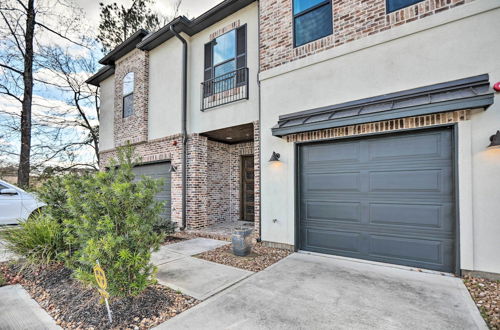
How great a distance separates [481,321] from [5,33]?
16.4 meters

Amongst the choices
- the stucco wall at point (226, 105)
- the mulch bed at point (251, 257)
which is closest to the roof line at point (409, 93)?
the stucco wall at point (226, 105)

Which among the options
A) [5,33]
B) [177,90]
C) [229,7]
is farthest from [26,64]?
[229,7]

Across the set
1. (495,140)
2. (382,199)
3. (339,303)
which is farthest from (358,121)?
(339,303)

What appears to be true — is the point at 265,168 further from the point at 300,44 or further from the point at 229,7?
the point at 229,7

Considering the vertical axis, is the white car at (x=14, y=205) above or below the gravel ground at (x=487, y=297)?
above

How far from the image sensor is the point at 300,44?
213 inches

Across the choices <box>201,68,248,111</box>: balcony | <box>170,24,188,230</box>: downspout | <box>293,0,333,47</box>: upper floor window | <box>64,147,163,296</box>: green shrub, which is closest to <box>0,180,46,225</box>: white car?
<box>170,24,188,230</box>: downspout

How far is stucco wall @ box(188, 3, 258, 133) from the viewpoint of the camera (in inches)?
254

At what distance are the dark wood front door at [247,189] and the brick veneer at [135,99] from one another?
392cm

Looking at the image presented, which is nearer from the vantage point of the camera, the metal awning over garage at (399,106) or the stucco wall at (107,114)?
the metal awning over garage at (399,106)

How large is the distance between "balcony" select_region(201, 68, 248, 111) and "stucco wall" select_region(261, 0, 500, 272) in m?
1.30

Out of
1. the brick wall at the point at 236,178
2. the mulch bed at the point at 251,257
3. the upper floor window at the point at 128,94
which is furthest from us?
the upper floor window at the point at 128,94

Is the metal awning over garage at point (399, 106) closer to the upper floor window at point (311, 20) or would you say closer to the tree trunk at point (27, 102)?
the upper floor window at point (311, 20)

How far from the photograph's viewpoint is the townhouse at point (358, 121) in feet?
11.7
